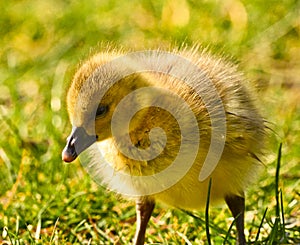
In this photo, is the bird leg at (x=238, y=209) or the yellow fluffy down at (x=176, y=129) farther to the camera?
the bird leg at (x=238, y=209)

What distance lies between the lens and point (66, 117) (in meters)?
2.83

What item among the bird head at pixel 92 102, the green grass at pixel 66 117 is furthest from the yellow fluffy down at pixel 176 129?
the green grass at pixel 66 117

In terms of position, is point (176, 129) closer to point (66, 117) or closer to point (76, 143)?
point (76, 143)

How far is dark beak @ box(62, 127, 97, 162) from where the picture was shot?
1.91 meters

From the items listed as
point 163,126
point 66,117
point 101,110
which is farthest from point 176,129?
point 66,117

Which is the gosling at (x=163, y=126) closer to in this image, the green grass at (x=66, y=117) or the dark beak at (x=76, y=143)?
the dark beak at (x=76, y=143)

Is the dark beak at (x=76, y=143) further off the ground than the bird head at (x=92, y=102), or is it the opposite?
the bird head at (x=92, y=102)

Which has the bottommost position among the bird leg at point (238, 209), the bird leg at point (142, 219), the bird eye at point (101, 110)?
the bird leg at point (142, 219)

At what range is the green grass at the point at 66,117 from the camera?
7.50 feet

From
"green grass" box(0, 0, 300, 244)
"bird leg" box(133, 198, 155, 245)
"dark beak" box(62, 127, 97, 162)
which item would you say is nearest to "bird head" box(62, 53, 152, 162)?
"dark beak" box(62, 127, 97, 162)

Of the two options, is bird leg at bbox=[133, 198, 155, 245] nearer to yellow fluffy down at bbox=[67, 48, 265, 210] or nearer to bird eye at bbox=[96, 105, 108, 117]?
yellow fluffy down at bbox=[67, 48, 265, 210]

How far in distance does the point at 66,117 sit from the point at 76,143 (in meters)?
0.92

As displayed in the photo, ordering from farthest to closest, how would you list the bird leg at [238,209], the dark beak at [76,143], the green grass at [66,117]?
the green grass at [66,117]
the bird leg at [238,209]
the dark beak at [76,143]

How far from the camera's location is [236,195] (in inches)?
83.1
